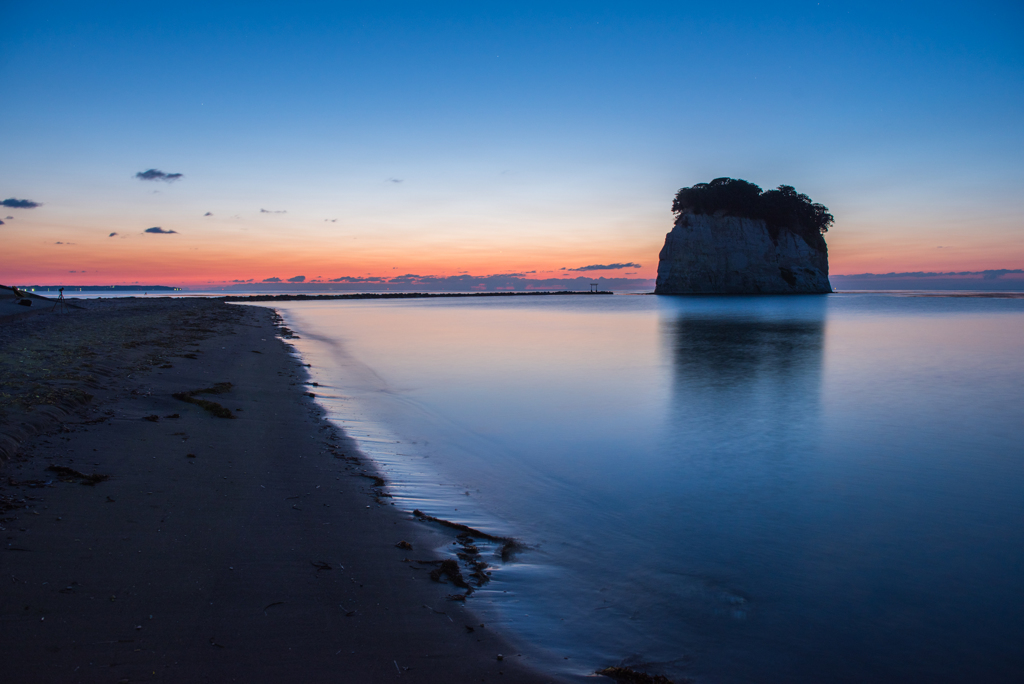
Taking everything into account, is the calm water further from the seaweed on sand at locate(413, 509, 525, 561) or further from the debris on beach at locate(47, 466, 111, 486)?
the debris on beach at locate(47, 466, 111, 486)

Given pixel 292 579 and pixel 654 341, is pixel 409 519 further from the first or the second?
pixel 654 341

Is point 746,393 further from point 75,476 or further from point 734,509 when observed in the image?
point 75,476

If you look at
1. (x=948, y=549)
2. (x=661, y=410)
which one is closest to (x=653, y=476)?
(x=948, y=549)

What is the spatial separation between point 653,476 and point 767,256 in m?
74.5

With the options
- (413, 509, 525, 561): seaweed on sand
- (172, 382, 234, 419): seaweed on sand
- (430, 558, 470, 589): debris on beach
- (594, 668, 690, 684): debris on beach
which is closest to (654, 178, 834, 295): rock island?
(172, 382, 234, 419): seaweed on sand

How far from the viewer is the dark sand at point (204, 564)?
7.30ft

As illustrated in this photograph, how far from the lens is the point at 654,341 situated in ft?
74.7

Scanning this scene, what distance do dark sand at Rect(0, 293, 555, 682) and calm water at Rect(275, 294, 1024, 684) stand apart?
21.7 inches

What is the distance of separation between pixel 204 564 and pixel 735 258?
250 ft

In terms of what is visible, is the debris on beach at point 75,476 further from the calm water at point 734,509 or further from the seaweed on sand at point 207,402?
the seaweed on sand at point 207,402

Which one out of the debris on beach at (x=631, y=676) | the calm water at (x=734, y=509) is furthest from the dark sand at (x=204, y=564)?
the calm water at (x=734, y=509)

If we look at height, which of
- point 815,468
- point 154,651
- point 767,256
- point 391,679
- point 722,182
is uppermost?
point 722,182

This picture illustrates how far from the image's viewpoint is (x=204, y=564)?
290 cm

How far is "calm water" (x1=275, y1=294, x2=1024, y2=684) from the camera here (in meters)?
2.91
